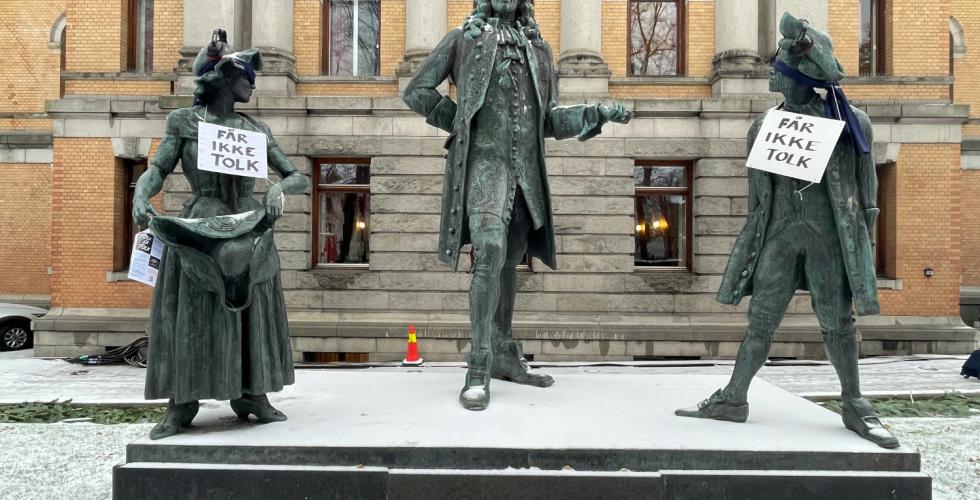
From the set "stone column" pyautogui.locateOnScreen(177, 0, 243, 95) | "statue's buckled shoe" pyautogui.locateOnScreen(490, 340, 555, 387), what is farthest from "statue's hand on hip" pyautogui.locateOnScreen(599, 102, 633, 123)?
"stone column" pyautogui.locateOnScreen(177, 0, 243, 95)

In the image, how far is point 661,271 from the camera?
14.4 metres

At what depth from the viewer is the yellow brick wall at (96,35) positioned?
50.4 ft

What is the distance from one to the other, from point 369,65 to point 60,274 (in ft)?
27.8

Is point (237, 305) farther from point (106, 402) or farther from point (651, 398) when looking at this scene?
point (106, 402)

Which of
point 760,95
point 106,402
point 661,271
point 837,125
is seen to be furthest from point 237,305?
point 760,95

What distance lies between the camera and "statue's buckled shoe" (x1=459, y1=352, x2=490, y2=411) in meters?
4.16

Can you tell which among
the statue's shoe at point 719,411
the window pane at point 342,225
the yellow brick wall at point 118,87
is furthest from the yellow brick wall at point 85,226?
the statue's shoe at point 719,411

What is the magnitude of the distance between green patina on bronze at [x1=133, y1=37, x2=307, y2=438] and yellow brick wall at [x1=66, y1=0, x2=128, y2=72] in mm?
13677

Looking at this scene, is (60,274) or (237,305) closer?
(237,305)

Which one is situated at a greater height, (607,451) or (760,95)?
(760,95)

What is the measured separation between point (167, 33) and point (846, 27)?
1547cm

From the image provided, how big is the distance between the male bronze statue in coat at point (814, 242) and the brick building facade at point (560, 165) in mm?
9821

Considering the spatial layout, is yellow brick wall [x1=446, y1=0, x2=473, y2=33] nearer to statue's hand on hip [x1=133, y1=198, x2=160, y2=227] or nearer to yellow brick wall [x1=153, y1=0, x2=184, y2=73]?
yellow brick wall [x1=153, y1=0, x2=184, y2=73]

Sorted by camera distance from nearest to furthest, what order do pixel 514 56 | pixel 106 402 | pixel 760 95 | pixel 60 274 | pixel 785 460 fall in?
pixel 785 460
pixel 514 56
pixel 106 402
pixel 760 95
pixel 60 274
